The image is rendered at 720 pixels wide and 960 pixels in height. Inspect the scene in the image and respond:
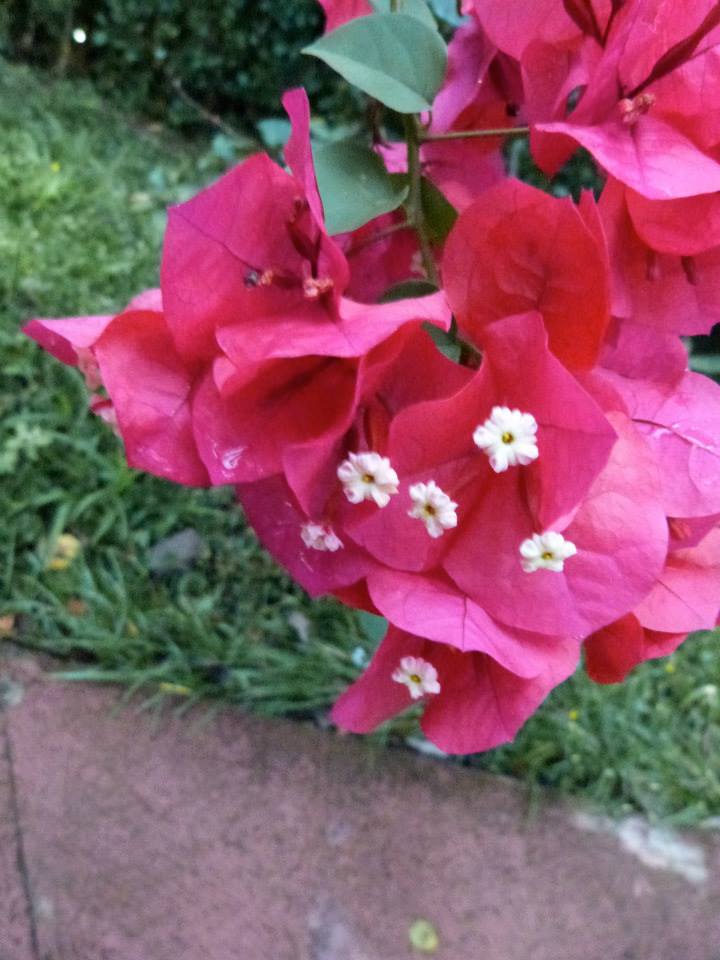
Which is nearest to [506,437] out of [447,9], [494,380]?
[494,380]

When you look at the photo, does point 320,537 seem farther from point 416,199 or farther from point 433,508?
point 416,199

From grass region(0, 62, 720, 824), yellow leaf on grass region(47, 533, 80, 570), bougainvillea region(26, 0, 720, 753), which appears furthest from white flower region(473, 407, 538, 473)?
yellow leaf on grass region(47, 533, 80, 570)

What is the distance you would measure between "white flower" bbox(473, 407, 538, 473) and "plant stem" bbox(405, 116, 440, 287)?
11 cm

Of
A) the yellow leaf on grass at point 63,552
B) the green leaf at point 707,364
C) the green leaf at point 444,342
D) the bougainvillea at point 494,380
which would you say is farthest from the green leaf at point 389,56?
the yellow leaf on grass at point 63,552

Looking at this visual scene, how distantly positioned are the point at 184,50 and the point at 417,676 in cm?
273

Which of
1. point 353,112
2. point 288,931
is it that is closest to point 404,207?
point 288,931

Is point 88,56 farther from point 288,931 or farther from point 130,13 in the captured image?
point 288,931

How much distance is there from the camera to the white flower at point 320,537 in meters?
0.35

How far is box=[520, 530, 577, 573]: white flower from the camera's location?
0.33 metres

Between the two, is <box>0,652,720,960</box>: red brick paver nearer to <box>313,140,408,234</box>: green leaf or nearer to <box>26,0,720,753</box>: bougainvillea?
<box>26,0,720,753</box>: bougainvillea

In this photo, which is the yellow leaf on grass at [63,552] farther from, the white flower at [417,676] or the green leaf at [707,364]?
the white flower at [417,676]

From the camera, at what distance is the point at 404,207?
1.39 feet

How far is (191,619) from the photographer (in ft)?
4.25

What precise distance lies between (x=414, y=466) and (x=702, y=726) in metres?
1.24
